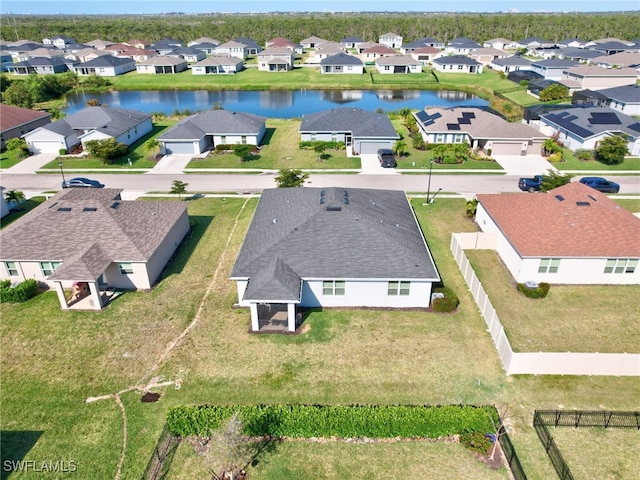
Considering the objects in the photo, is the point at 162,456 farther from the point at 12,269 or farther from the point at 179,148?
the point at 179,148

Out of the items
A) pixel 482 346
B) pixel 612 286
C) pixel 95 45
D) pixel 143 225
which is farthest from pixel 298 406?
pixel 95 45

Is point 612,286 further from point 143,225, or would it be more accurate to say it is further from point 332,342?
point 143,225

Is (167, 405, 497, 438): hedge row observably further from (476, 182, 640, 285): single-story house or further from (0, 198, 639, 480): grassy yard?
(476, 182, 640, 285): single-story house

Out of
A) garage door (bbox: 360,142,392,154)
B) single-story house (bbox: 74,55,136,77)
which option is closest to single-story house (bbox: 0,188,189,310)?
garage door (bbox: 360,142,392,154)

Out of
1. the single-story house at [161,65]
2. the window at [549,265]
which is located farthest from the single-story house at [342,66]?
the window at [549,265]

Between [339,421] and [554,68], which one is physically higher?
[554,68]

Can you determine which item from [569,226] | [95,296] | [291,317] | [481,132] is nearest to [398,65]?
[481,132]

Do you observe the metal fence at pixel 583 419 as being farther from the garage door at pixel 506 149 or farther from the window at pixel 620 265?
the garage door at pixel 506 149
